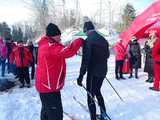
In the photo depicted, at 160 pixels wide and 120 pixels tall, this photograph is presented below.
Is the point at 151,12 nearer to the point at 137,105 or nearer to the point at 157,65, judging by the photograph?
the point at 157,65

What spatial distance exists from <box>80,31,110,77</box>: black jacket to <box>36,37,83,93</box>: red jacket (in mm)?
772

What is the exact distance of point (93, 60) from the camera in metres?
5.56

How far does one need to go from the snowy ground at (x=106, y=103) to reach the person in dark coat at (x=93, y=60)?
3.03 ft

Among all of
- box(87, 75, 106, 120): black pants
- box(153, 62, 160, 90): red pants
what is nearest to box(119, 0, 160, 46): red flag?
box(153, 62, 160, 90): red pants

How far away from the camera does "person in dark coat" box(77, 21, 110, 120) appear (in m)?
5.46

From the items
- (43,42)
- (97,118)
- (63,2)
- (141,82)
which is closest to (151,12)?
(141,82)

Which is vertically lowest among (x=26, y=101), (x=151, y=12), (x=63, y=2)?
(x=26, y=101)

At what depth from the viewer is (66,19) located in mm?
70750

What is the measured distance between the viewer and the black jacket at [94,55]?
5.43 m

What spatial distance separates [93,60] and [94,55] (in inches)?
3.8

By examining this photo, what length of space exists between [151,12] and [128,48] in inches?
92.1

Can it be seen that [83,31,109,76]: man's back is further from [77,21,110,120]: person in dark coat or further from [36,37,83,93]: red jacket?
[36,37,83,93]: red jacket

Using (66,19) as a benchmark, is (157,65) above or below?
below

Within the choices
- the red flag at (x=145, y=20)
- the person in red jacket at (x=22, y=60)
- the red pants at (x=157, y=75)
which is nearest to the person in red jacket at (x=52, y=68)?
the red pants at (x=157, y=75)
